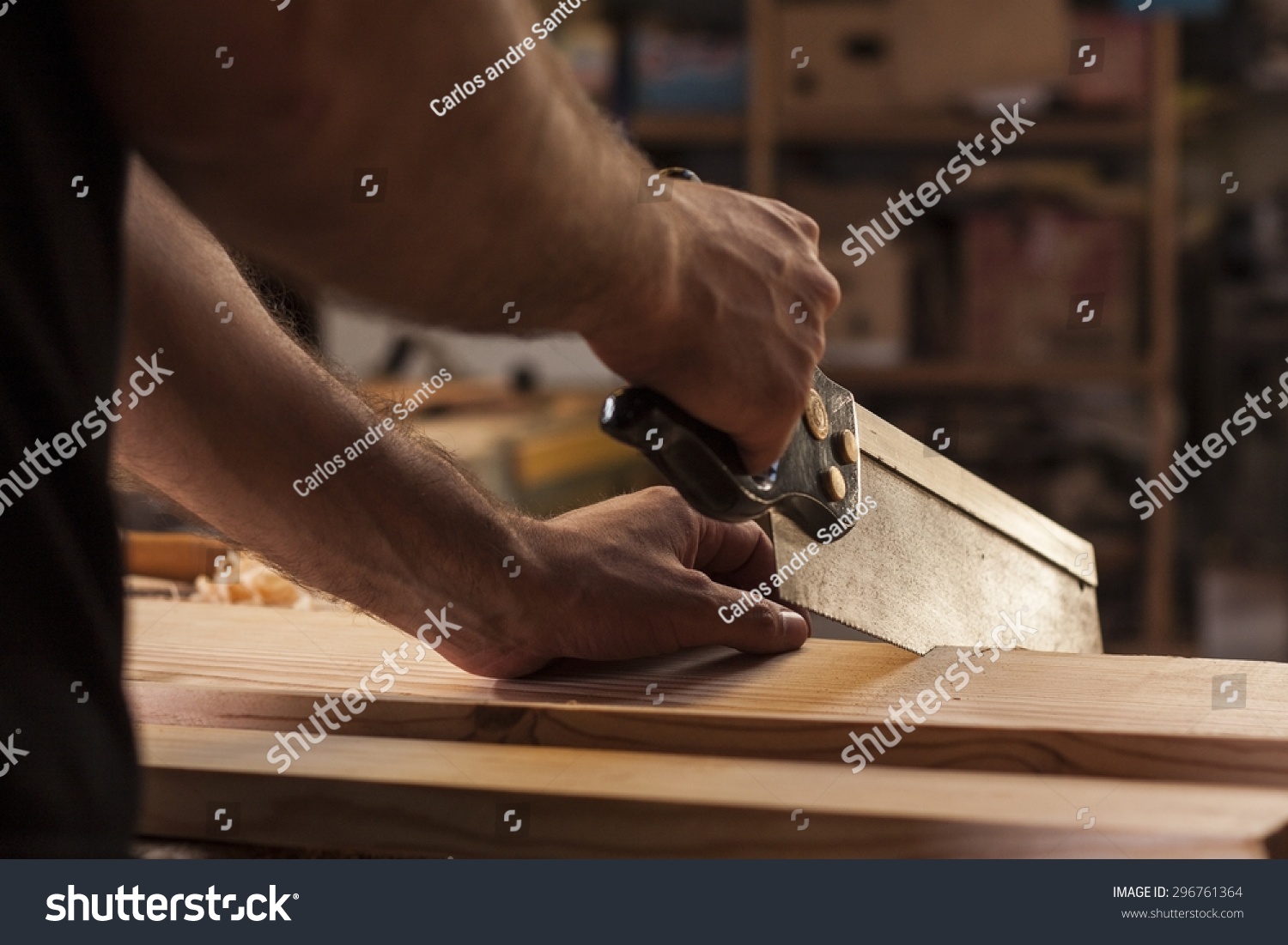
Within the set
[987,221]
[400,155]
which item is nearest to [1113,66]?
[987,221]

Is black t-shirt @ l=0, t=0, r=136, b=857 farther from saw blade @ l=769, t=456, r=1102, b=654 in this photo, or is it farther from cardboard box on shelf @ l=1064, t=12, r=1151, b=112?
cardboard box on shelf @ l=1064, t=12, r=1151, b=112

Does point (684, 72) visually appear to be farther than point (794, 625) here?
Yes

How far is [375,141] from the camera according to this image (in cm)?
53

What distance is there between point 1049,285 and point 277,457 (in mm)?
2715

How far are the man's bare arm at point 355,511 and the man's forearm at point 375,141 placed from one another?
32 centimetres

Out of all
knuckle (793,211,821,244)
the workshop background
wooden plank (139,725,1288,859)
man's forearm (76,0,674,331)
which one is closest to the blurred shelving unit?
the workshop background

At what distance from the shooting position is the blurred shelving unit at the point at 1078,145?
321 centimetres

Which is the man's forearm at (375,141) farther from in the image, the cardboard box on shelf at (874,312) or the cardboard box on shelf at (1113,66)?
the cardboard box on shelf at (1113,66)

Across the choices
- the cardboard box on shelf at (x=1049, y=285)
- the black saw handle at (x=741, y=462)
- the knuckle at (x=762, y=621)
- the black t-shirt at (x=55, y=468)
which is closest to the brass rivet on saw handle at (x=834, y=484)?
the black saw handle at (x=741, y=462)

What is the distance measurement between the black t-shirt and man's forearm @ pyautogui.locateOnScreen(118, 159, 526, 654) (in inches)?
11.0

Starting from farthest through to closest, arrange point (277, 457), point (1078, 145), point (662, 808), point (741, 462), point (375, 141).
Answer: point (1078, 145)
point (277, 457)
point (741, 462)
point (662, 808)
point (375, 141)

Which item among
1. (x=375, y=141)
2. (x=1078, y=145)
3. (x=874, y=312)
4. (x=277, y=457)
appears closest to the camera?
(x=375, y=141)

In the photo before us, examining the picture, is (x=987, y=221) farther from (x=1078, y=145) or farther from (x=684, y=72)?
(x=684, y=72)

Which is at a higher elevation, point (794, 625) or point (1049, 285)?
point (1049, 285)
